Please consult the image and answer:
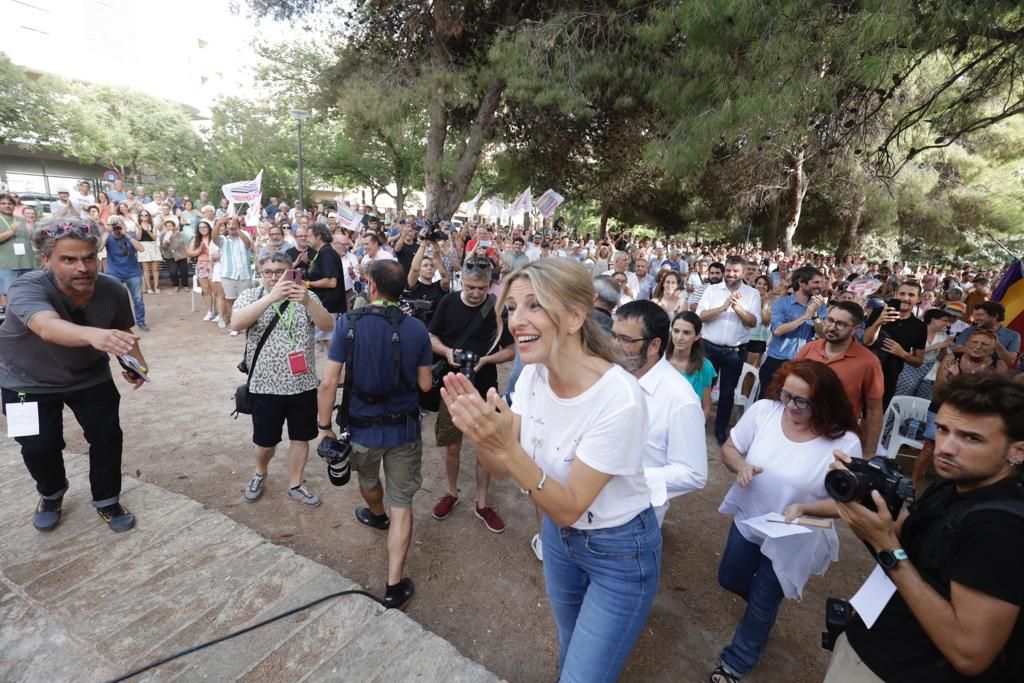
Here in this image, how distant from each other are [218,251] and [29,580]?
6442 mm

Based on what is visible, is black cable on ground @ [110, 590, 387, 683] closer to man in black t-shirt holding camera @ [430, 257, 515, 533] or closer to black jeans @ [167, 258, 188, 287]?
man in black t-shirt holding camera @ [430, 257, 515, 533]

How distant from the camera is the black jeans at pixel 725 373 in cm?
511

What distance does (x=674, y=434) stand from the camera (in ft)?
7.53

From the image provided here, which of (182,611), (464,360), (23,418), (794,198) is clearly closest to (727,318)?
(464,360)

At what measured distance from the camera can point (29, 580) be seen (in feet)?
7.94

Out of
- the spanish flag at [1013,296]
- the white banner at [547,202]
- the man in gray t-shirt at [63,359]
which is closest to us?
the man in gray t-shirt at [63,359]

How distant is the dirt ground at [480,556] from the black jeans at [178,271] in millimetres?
7396

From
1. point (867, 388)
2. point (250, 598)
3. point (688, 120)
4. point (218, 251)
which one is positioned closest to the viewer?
point (250, 598)

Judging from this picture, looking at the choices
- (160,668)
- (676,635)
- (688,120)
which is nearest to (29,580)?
(160,668)

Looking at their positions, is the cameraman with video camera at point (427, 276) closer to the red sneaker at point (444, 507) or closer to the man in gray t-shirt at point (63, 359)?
the red sneaker at point (444, 507)

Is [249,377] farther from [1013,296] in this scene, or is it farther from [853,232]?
[853,232]

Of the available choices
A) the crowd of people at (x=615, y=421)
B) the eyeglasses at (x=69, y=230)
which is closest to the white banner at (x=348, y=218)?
the crowd of people at (x=615, y=421)

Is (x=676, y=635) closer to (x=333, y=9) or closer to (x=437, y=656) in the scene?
(x=437, y=656)

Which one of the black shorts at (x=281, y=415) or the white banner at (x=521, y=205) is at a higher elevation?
the white banner at (x=521, y=205)
